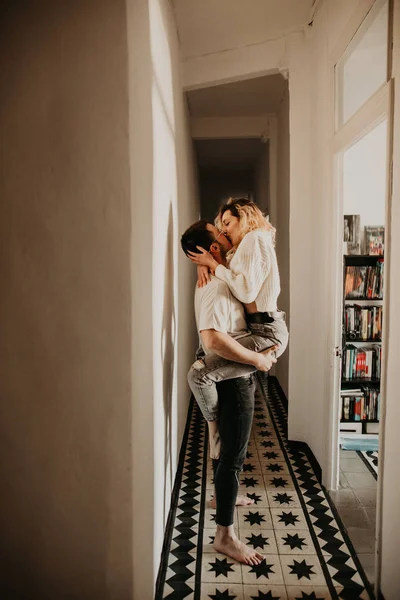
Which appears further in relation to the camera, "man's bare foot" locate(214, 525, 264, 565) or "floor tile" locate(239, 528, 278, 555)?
"floor tile" locate(239, 528, 278, 555)

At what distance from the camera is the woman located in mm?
2189

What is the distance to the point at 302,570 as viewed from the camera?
2.15 metres

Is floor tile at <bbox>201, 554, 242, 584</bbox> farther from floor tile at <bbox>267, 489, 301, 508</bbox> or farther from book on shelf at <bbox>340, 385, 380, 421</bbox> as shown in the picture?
book on shelf at <bbox>340, 385, 380, 421</bbox>

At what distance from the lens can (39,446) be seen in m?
1.58

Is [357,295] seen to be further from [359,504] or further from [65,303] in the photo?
[65,303]

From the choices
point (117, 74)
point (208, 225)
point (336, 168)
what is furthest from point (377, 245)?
point (117, 74)

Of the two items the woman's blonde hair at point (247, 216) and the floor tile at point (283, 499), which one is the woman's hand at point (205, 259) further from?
the floor tile at point (283, 499)

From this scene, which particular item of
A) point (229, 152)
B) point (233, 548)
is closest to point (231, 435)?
point (233, 548)

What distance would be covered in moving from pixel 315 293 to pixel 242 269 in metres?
1.39

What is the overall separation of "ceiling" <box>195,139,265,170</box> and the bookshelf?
3.52 meters

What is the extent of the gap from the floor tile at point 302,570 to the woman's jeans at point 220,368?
31.7 inches

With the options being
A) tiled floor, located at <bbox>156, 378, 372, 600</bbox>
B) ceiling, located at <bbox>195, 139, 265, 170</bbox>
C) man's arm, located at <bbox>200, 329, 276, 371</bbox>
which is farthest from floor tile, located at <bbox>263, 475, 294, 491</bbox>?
ceiling, located at <bbox>195, 139, 265, 170</bbox>

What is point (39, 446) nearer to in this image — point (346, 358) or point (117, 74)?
point (117, 74)

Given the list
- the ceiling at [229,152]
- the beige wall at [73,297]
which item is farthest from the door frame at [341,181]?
the ceiling at [229,152]
